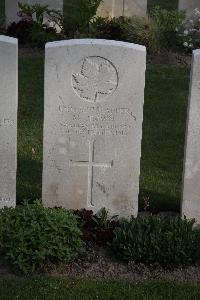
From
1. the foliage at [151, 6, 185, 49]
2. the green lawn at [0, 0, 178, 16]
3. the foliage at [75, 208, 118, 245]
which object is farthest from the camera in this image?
the green lawn at [0, 0, 178, 16]

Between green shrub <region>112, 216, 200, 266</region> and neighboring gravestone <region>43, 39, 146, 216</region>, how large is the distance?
54 cm

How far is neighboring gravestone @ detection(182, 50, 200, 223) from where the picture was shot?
6.64 meters

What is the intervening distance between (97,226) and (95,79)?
132cm

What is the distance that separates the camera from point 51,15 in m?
13.6

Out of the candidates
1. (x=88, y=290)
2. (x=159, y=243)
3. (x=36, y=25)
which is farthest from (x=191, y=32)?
(x=88, y=290)

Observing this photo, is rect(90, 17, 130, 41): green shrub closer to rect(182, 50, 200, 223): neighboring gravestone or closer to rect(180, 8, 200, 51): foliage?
rect(180, 8, 200, 51): foliage

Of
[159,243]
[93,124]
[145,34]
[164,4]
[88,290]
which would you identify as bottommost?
[88,290]

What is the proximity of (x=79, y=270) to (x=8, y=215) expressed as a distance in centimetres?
76

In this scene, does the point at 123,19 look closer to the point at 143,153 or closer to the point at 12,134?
the point at 143,153

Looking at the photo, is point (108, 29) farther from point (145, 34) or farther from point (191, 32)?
point (191, 32)

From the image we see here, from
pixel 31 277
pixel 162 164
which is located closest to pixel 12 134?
pixel 31 277

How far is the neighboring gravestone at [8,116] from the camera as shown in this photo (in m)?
6.63

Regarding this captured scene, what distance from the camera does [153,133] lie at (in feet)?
32.4

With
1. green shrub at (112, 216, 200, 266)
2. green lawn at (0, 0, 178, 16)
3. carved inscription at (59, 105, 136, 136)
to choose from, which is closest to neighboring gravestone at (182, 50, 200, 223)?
green shrub at (112, 216, 200, 266)
